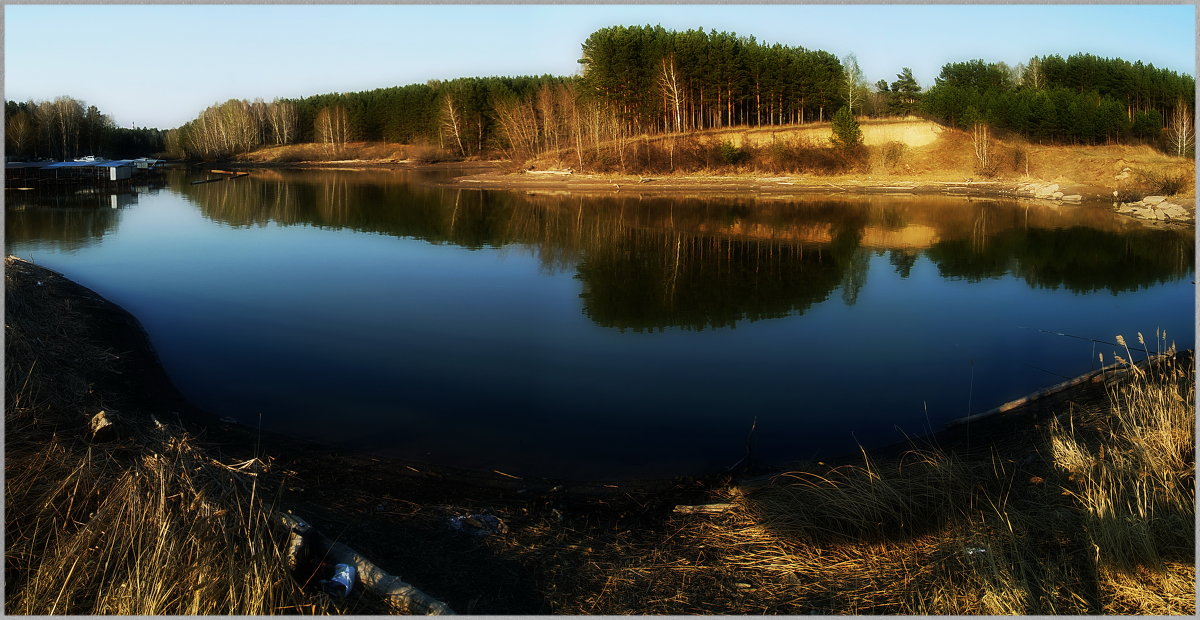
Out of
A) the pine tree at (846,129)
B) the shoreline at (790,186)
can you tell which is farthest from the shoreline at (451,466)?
the pine tree at (846,129)

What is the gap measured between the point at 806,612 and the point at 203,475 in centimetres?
380

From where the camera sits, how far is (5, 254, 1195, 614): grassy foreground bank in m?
4.30

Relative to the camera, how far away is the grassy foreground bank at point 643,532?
4.30 m

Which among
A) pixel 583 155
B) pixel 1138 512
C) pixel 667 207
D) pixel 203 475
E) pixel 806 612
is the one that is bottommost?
pixel 806 612

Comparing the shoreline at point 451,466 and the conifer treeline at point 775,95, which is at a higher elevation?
the conifer treeline at point 775,95

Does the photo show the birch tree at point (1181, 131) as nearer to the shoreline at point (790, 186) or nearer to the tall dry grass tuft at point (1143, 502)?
the shoreline at point (790, 186)

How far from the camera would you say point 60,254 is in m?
22.1

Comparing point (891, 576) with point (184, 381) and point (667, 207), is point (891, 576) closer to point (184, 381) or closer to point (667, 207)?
point (184, 381)

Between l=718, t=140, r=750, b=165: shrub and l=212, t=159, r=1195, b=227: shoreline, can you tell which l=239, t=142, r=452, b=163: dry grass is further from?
l=718, t=140, r=750, b=165: shrub

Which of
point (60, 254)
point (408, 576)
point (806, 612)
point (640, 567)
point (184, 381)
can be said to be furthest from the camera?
point (60, 254)

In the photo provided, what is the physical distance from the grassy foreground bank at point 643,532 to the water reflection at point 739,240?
716 centimetres

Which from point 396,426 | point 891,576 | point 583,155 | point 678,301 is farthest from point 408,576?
point 583,155

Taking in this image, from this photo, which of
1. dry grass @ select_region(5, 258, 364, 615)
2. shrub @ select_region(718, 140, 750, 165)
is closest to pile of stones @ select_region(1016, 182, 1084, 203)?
shrub @ select_region(718, 140, 750, 165)

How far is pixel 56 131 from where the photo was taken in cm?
8244
